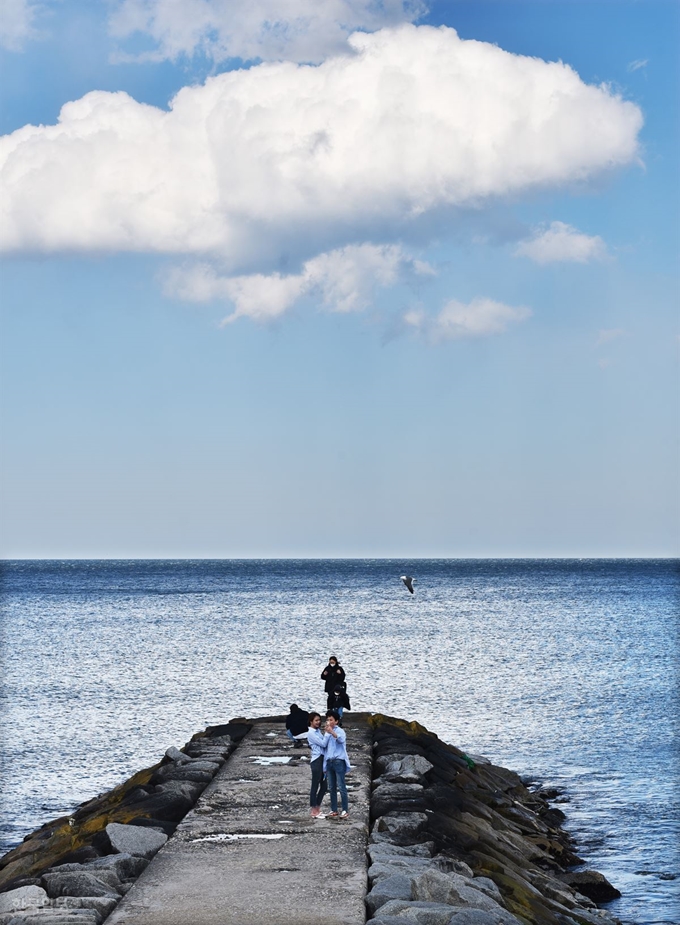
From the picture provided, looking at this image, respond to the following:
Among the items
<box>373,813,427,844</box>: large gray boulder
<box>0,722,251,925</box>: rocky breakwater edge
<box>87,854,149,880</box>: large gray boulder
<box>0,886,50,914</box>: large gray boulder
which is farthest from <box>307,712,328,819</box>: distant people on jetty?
<box>0,886,50,914</box>: large gray boulder

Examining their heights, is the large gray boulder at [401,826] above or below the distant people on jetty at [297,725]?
below

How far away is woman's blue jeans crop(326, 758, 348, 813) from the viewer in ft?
55.1

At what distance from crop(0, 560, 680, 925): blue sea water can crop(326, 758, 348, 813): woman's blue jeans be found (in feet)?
16.8

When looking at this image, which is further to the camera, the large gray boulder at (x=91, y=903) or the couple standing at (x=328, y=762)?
the couple standing at (x=328, y=762)

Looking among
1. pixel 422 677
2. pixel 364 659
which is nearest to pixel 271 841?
pixel 422 677

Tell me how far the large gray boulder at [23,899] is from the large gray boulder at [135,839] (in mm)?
1848

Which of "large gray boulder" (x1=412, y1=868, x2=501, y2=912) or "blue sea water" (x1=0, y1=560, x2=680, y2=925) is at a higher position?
"large gray boulder" (x1=412, y1=868, x2=501, y2=912)

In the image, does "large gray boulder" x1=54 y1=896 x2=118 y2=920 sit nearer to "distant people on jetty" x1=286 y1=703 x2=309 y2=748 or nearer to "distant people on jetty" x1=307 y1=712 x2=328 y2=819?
"distant people on jetty" x1=307 y1=712 x2=328 y2=819

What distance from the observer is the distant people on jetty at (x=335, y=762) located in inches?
651

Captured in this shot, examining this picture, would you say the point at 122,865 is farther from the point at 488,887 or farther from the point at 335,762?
the point at 488,887

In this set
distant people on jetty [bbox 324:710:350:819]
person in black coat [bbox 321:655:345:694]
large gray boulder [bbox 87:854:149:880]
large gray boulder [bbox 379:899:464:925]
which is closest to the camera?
large gray boulder [bbox 379:899:464:925]

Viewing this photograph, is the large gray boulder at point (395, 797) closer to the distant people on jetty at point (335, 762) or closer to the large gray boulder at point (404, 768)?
the large gray boulder at point (404, 768)

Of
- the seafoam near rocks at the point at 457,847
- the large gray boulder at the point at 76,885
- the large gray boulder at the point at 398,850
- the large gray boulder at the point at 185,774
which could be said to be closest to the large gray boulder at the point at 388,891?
the seafoam near rocks at the point at 457,847

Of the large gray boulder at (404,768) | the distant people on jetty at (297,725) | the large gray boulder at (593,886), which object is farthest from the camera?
the distant people on jetty at (297,725)
